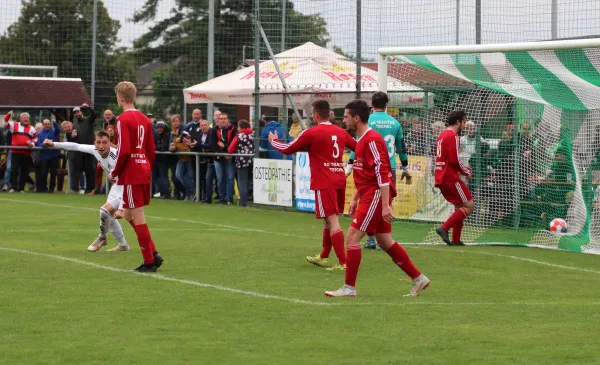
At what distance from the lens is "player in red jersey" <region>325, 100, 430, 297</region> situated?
1024 cm

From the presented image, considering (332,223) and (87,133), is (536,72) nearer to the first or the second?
(332,223)

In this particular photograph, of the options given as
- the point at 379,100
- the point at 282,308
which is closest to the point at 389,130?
the point at 379,100

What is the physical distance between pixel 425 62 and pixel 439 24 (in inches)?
54.4

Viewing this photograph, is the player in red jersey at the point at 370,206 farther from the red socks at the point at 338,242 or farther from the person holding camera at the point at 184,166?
the person holding camera at the point at 184,166

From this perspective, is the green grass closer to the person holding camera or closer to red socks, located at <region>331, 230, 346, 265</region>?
red socks, located at <region>331, 230, 346, 265</region>

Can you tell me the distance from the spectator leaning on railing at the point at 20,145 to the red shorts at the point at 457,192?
47.3 ft

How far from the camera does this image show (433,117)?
17.2 m

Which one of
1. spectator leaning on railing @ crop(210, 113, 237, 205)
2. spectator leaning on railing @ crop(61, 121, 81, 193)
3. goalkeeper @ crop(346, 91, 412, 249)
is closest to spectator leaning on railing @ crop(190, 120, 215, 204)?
spectator leaning on railing @ crop(210, 113, 237, 205)

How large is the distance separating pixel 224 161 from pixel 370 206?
13.4 m

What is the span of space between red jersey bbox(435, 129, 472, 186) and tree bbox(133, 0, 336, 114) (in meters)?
14.9

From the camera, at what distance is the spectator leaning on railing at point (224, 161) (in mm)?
23469

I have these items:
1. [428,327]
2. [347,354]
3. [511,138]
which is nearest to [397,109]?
[511,138]

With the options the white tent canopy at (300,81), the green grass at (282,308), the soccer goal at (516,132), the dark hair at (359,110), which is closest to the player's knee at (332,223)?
the green grass at (282,308)

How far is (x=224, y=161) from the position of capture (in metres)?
23.5
